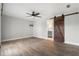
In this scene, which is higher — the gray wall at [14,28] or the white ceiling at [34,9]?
the white ceiling at [34,9]

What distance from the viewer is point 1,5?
4.81 feet

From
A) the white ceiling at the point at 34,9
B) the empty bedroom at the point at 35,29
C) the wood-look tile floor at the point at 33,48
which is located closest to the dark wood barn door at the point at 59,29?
the empty bedroom at the point at 35,29

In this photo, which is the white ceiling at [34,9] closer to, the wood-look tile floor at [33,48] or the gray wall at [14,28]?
the gray wall at [14,28]

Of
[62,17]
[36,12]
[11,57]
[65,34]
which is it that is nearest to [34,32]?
[36,12]

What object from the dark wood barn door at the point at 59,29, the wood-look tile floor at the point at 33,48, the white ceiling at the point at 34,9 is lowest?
the wood-look tile floor at the point at 33,48

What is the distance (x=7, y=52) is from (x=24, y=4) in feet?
3.60

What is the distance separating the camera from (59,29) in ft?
6.97

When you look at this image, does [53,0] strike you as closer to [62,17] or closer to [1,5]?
[62,17]

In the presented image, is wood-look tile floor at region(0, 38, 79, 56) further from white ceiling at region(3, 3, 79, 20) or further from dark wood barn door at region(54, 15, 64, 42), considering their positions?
white ceiling at region(3, 3, 79, 20)

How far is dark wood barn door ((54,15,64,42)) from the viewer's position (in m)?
2.02

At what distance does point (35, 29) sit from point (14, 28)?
50 cm

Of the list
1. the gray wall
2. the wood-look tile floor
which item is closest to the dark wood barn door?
the wood-look tile floor

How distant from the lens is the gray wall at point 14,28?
163 centimetres

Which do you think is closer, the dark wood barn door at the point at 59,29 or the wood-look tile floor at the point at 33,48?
the wood-look tile floor at the point at 33,48
